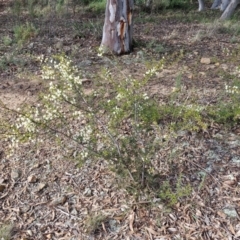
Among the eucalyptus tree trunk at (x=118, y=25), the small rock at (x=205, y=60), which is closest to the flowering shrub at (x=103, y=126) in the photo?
the small rock at (x=205, y=60)

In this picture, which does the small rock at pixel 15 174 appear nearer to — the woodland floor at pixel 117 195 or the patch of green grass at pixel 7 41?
the woodland floor at pixel 117 195

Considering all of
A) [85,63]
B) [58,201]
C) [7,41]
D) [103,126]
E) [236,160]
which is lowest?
[58,201]

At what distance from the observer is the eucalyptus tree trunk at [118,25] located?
5422mm

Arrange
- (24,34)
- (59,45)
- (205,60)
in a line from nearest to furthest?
(205,60) → (59,45) → (24,34)

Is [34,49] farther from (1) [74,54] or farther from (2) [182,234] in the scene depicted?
(2) [182,234]

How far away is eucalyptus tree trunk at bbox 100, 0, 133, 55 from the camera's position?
542cm

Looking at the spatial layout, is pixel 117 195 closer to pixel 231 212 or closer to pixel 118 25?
pixel 231 212

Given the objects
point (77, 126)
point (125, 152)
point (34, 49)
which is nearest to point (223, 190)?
point (125, 152)

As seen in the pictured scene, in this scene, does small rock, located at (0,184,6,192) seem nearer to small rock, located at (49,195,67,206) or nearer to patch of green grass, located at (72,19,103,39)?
small rock, located at (49,195,67,206)

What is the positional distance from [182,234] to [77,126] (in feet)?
5.07

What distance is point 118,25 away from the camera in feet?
18.0

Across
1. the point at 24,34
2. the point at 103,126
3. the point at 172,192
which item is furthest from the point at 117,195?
the point at 24,34

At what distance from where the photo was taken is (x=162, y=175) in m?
2.73

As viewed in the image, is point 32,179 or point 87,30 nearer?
point 32,179
